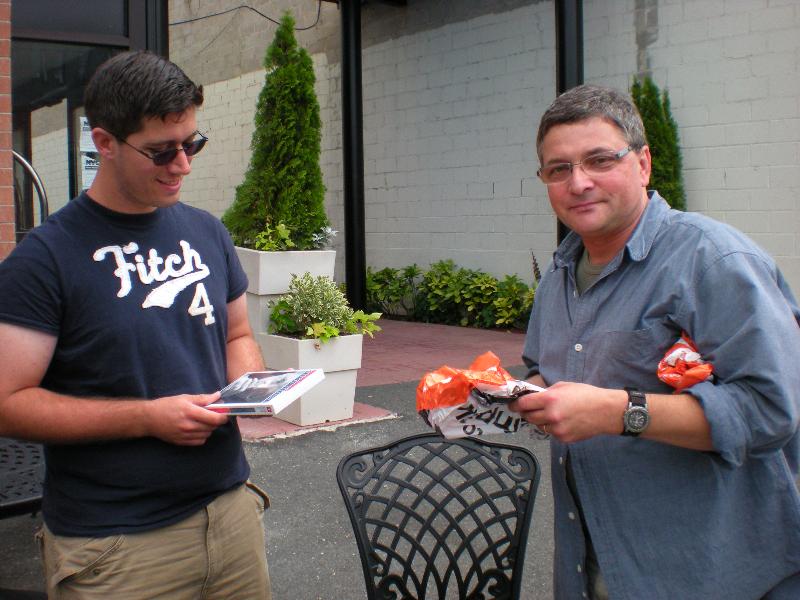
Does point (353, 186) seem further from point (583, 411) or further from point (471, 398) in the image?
point (583, 411)

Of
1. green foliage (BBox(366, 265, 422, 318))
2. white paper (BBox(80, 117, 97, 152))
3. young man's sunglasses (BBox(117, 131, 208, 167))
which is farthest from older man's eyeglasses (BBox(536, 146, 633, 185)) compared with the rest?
green foliage (BBox(366, 265, 422, 318))

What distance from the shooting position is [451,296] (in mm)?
10547

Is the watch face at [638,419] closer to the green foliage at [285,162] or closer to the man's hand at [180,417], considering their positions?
the man's hand at [180,417]

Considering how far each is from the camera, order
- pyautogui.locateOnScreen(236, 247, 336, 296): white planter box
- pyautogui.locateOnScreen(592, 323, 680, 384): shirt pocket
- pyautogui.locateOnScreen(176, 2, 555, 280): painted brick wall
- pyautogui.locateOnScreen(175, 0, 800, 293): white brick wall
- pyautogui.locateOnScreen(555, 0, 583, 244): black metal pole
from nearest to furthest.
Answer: pyautogui.locateOnScreen(592, 323, 680, 384): shirt pocket → pyautogui.locateOnScreen(236, 247, 336, 296): white planter box → pyautogui.locateOnScreen(175, 0, 800, 293): white brick wall → pyautogui.locateOnScreen(555, 0, 583, 244): black metal pole → pyautogui.locateOnScreen(176, 2, 555, 280): painted brick wall

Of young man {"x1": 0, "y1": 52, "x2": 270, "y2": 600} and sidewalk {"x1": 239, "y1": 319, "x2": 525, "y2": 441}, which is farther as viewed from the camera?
sidewalk {"x1": 239, "y1": 319, "x2": 525, "y2": 441}

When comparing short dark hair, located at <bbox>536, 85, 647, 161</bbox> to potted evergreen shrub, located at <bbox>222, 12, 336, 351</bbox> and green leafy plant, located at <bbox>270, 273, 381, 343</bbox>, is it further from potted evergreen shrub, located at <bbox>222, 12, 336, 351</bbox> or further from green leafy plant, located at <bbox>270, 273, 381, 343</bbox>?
potted evergreen shrub, located at <bbox>222, 12, 336, 351</bbox>

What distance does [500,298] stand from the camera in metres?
10.0

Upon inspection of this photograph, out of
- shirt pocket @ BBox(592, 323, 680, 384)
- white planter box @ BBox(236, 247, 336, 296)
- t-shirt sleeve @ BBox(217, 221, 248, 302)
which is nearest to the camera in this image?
shirt pocket @ BBox(592, 323, 680, 384)

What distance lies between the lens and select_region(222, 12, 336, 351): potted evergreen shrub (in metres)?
6.23

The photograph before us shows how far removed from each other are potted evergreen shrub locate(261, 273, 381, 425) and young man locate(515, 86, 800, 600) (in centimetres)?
393

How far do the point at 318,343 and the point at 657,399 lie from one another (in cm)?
430

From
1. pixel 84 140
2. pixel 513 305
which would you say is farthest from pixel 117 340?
pixel 513 305

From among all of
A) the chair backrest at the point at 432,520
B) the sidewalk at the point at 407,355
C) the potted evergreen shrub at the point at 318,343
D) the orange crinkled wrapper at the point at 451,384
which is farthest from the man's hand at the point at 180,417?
the potted evergreen shrub at the point at 318,343

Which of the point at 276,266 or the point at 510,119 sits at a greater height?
the point at 510,119
